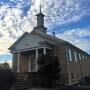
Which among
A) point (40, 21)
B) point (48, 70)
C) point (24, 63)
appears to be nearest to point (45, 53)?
point (48, 70)

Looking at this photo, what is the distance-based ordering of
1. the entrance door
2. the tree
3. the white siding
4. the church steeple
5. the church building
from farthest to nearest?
the church steeple
the entrance door
the white siding
the church building
the tree

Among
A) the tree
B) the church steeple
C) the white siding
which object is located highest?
the church steeple

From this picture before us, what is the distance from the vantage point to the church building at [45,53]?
22.0 m

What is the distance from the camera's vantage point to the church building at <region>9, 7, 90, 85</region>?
21953mm

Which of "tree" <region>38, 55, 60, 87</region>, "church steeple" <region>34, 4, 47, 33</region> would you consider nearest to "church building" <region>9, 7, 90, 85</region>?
"tree" <region>38, 55, 60, 87</region>

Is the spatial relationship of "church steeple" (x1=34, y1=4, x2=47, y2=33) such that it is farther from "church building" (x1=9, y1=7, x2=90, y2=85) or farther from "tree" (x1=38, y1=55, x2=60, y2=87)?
"tree" (x1=38, y1=55, x2=60, y2=87)

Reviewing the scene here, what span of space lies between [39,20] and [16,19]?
9371 millimetres

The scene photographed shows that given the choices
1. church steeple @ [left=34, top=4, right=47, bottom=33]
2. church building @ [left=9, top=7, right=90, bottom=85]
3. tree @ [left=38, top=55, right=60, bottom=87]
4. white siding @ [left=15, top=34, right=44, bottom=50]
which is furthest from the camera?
church steeple @ [left=34, top=4, right=47, bottom=33]

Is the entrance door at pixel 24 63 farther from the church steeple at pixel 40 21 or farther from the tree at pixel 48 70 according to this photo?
the tree at pixel 48 70

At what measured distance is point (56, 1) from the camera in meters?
18.7

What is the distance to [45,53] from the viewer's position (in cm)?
2061

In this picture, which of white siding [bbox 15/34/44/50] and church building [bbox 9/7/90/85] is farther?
white siding [bbox 15/34/44/50]

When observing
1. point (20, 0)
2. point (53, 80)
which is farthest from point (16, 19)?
point (53, 80)

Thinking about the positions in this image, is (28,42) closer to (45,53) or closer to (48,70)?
(45,53)
